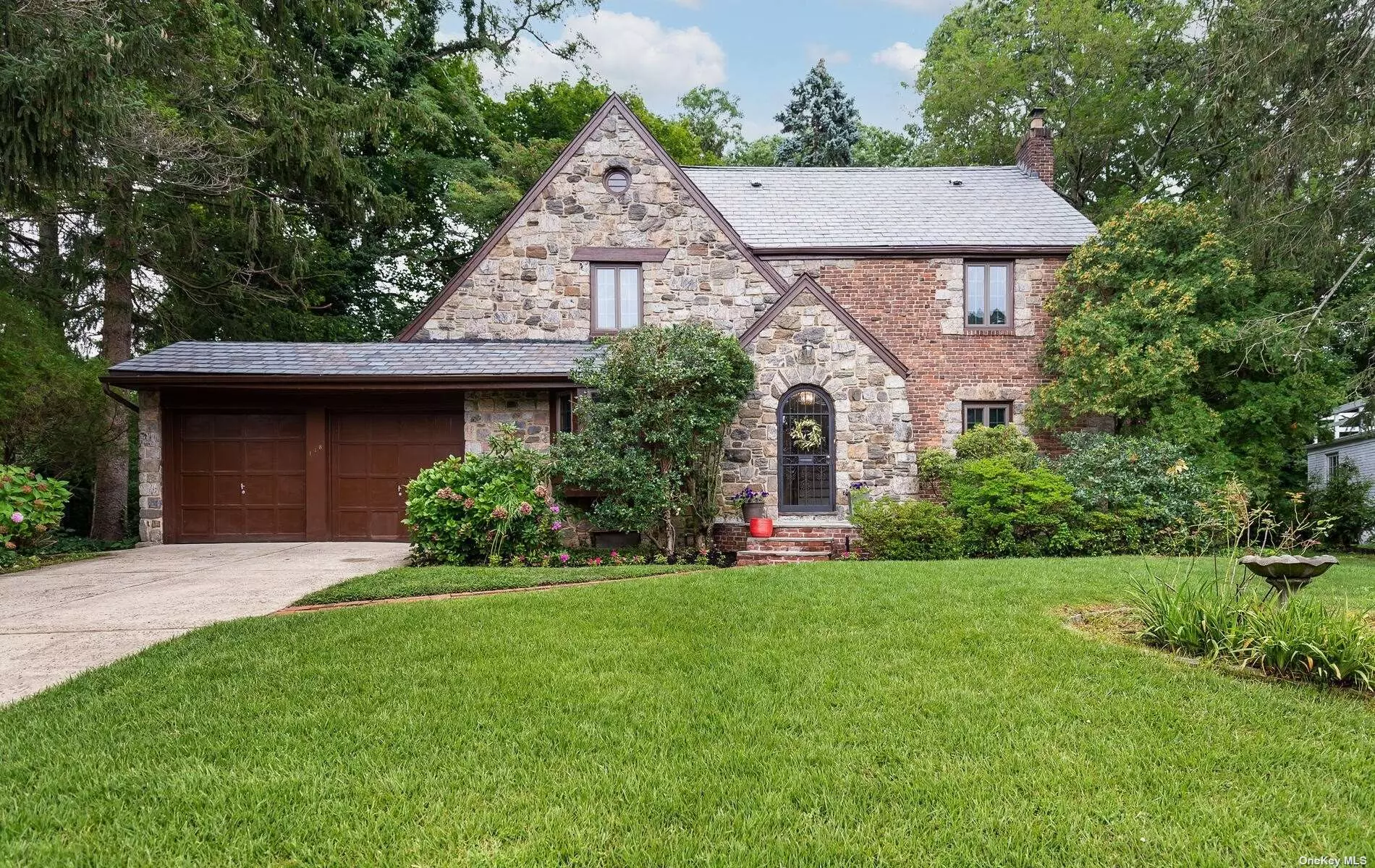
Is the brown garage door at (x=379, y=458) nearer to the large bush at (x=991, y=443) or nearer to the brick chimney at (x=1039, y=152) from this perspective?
the large bush at (x=991, y=443)

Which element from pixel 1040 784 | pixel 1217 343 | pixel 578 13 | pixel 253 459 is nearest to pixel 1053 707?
pixel 1040 784

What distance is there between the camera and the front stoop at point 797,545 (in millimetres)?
9023

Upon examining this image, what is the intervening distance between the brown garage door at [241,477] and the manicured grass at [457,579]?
4646 mm

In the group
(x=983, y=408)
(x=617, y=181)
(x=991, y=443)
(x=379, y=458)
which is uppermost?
(x=617, y=181)

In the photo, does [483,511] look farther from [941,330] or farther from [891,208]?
[891,208]

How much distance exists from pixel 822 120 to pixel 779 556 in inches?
881

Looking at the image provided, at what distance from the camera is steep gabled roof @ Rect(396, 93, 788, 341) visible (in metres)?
11.4

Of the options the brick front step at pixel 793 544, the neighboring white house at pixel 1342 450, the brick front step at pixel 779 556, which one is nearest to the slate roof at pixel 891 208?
the brick front step at pixel 793 544

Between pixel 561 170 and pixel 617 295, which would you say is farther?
pixel 617 295

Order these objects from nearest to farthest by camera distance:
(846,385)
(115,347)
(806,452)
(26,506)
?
(26,506) → (846,385) → (806,452) → (115,347)

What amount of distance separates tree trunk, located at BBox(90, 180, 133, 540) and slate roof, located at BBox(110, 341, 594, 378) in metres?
1.99

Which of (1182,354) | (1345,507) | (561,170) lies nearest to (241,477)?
(561,170)

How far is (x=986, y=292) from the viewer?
40.5ft

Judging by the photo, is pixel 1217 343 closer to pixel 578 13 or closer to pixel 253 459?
pixel 253 459
